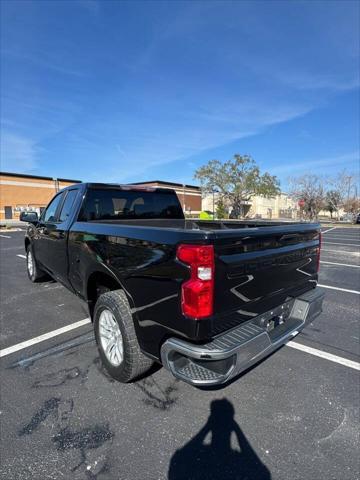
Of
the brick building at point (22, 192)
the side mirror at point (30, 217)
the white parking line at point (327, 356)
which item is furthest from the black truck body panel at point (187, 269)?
the brick building at point (22, 192)

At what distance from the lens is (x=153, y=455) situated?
6.80 ft

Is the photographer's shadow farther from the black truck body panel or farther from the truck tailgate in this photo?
the truck tailgate

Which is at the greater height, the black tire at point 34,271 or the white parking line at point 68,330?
the black tire at point 34,271

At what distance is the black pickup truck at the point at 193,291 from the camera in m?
2.02

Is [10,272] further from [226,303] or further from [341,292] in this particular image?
[341,292]

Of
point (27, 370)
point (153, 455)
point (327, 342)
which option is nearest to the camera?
point (153, 455)

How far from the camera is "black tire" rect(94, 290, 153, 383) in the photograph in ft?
8.41

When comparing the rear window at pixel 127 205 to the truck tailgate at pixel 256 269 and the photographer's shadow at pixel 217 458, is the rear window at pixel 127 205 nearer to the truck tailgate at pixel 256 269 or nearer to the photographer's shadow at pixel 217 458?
the truck tailgate at pixel 256 269

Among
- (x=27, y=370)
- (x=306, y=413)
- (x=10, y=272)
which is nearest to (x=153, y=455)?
(x=306, y=413)

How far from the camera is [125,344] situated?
2.59 metres

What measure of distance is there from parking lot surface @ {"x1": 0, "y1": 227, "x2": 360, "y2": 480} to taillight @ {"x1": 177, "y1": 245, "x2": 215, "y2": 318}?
3.41ft

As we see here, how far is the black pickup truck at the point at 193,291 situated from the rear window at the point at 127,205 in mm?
116

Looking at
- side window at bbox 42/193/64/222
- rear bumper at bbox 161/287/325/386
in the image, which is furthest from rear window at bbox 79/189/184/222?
rear bumper at bbox 161/287/325/386

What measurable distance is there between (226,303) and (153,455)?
1197mm
